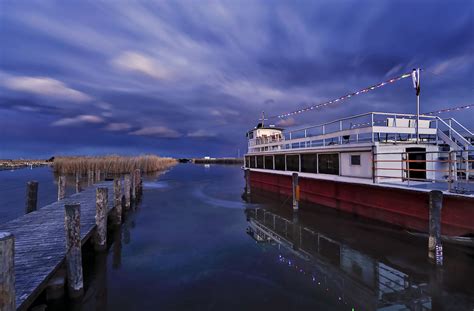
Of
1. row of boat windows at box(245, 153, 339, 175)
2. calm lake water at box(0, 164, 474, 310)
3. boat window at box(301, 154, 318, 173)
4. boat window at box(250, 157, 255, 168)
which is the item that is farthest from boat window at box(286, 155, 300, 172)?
boat window at box(250, 157, 255, 168)

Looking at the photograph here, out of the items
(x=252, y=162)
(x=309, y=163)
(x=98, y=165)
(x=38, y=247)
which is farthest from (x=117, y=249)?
(x=98, y=165)

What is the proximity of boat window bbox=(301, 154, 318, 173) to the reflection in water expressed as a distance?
5357mm

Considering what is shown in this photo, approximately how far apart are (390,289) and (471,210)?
4455mm

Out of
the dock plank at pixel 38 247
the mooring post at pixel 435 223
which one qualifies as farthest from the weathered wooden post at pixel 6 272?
the mooring post at pixel 435 223

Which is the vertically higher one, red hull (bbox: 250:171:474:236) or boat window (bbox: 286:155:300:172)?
boat window (bbox: 286:155:300:172)

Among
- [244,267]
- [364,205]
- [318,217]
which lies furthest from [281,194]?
[244,267]

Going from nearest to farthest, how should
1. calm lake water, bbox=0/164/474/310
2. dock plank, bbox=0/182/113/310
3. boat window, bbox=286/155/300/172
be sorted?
dock plank, bbox=0/182/113/310
calm lake water, bbox=0/164/474/310
boat window, bbox=286/155/300/172

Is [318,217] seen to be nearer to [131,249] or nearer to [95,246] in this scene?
[131,249]

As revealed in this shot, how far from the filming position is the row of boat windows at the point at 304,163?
15594 mm

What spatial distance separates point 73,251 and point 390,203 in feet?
39.2

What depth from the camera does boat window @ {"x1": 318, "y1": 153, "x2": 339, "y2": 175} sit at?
50.0ft

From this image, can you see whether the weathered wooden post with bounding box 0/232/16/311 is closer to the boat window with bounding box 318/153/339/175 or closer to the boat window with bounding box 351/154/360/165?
the boat window with bounding box 351/154/360/165

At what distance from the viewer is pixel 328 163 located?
15852 millimetres

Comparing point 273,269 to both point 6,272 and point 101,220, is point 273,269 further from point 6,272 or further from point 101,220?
point 6,272
